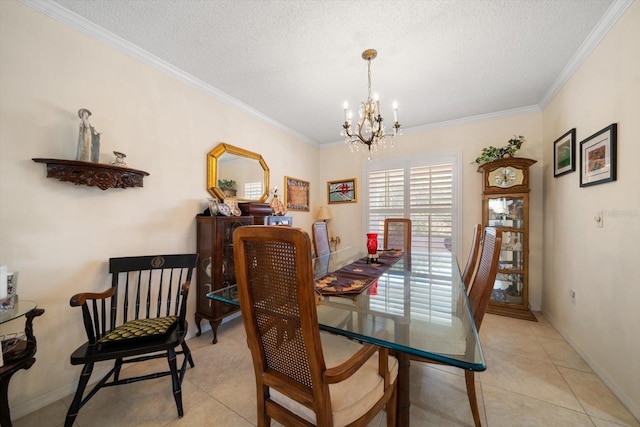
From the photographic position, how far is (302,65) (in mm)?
2219

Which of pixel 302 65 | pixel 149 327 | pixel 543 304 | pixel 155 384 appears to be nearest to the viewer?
pixel 149 327

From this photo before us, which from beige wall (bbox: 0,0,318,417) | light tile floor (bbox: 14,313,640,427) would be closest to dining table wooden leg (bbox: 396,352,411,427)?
light tile floor (bbox: 14,313,640,427)

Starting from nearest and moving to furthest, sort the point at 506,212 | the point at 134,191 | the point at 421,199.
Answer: the point at 134,191 → the point at 506,212 → the point at 421,199

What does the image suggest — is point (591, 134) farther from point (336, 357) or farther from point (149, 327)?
point (149, 327)

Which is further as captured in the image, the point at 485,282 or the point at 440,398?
the point at 440,398

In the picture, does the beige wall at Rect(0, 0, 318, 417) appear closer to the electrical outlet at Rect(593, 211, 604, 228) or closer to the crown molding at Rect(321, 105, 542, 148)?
the crown molding at Rect(321, 105, 542, 148)

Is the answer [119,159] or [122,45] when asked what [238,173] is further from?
[122,45]

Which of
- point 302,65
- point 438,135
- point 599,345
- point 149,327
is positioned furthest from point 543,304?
point 149,327

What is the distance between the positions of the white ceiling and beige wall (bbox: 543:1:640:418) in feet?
0.79

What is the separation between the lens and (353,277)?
5.60 ft

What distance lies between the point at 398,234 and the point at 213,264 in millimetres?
2251

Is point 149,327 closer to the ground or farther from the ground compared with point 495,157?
closer to the ground

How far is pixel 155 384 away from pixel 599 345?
3385mm

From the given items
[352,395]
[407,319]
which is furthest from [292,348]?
[407,319]
